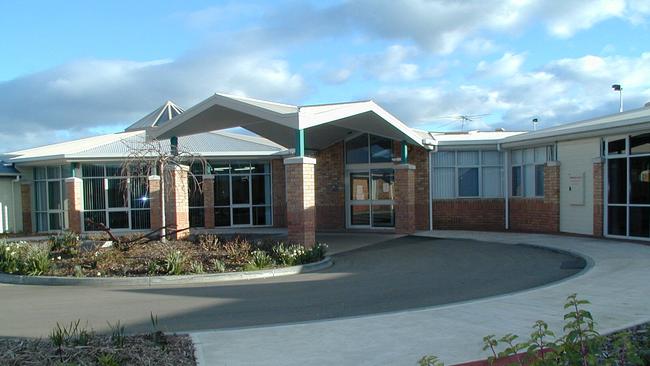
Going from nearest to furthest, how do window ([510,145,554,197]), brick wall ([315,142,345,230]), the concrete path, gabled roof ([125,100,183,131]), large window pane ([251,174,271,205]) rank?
the concrete path < window ([510,145,554,197]) < brick wall ([315,142,345,230]) < large window pane ([251,174,271,205]) < gabled roof ([125,100,183,131])

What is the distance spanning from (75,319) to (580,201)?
15.1 meters

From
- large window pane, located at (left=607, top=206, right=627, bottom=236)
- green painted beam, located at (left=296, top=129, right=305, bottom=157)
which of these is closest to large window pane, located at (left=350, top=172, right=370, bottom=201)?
green painted beam, located at (left=296, top=129, right=305, bottom=157)

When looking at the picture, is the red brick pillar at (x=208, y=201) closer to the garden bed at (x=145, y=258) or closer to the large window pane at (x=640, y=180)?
the garden bed at (x=145, y=258)

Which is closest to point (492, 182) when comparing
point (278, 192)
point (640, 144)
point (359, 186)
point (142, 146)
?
point (359, 186)

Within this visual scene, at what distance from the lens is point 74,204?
75.7 feet

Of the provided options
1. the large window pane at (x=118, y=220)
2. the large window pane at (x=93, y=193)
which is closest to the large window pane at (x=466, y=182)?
the large window pane at (x=118, y=220)

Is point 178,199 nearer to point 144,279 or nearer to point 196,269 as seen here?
point 196,269

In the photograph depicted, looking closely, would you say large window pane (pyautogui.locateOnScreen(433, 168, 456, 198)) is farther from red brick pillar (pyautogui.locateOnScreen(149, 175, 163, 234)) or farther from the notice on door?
red brick pillar (pyautogui.locateOnScreen(149, 175, 163, 234))

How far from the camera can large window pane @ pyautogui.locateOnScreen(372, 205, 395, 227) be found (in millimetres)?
22000

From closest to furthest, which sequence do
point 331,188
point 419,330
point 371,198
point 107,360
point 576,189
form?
point 107,360
point 419,330
point 576,189
point 371,198
point 331,188

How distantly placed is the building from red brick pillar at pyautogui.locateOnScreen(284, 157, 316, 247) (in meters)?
0.03

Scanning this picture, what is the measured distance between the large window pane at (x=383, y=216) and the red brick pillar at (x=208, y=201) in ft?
23.2

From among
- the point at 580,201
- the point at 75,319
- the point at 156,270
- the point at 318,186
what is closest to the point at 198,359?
the point at 75,319

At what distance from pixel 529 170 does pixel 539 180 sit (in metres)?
0.63
